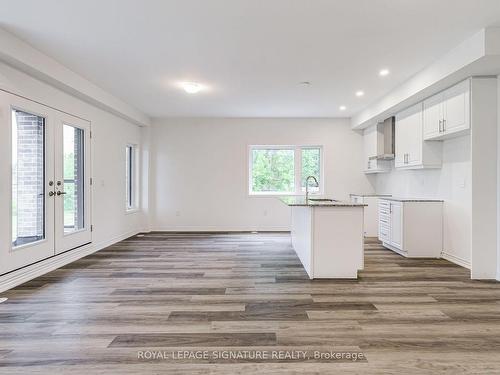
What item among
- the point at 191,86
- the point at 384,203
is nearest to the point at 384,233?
the point at 384,203

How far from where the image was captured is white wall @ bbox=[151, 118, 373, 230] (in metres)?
7.68

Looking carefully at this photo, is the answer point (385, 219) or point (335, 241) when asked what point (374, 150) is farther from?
point (335, 241)

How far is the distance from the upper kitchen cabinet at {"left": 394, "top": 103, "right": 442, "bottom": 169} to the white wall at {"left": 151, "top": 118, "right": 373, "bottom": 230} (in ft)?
6.04

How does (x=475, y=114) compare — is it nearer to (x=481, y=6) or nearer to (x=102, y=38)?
(x=481, y=6)

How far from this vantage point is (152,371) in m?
2.03

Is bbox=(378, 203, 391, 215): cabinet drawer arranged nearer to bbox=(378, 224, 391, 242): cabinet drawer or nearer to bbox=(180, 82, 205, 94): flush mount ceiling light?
bbox=(378, 224, 391, 242): cabinet drawer

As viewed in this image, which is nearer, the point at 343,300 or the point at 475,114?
the point at 343,300

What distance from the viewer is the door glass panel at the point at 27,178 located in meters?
3.75

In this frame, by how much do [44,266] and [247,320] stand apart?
2.98 m

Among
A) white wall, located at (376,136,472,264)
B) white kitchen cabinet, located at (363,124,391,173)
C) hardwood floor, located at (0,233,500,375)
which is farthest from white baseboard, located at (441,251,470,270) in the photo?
white kitchen cabinet, located at (363,124,391,173)

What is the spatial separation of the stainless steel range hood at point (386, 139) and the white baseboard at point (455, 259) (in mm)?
2025

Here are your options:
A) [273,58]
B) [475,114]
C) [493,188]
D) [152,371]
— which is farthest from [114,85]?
[493,188]

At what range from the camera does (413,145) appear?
5.30m

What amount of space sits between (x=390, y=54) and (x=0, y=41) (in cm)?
409
